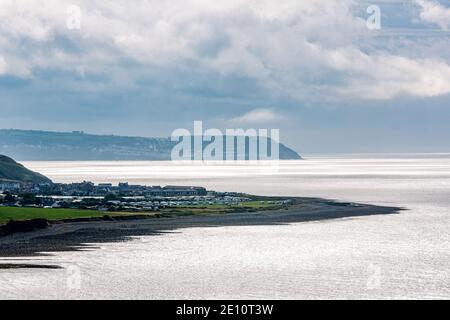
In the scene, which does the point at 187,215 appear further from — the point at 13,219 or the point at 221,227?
the point at 13,219

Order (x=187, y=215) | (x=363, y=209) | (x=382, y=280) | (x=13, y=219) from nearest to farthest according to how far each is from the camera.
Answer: (x=382, y=280) < (x=13, y=219) < (x=187, y=215) < (x=363, y=209)

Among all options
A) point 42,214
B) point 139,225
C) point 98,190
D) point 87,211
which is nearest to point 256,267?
point 139,225

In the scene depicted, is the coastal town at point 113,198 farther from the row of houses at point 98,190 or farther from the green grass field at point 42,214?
the green grass field at point 42,214

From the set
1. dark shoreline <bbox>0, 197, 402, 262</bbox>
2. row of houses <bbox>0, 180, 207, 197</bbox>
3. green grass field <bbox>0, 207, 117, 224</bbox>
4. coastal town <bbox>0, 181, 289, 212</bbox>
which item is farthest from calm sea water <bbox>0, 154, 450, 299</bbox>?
row of houses <bbox>0, 180, 207, 197</bbox>

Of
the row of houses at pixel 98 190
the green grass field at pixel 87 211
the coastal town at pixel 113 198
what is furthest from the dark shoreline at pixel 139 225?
the row of houses at pixel 98 190

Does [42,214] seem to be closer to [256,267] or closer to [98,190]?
[256,267]
